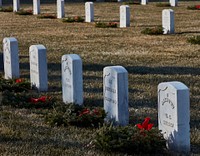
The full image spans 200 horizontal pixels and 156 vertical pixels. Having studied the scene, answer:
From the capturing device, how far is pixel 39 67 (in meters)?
12.1

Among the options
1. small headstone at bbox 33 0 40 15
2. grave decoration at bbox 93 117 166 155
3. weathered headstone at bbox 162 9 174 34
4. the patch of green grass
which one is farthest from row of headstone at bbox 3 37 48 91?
small headstone at bbox 33 0 40 15

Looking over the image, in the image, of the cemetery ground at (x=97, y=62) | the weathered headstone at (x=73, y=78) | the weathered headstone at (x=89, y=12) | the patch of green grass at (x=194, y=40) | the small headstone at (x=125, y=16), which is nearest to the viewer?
the cemetery ground at (x=97, y=62)

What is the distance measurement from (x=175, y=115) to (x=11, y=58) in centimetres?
623

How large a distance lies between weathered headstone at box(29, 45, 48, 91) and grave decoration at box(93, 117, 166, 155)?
4315 mm

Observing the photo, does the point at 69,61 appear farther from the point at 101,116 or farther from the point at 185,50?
the point at 185,50

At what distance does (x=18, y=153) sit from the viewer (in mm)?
7781

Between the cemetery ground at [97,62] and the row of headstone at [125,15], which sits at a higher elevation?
the row of headstone at [125,15]

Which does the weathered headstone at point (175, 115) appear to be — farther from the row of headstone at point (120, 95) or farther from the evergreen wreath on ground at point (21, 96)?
the evergreen wreath on ground at point (21, 96)

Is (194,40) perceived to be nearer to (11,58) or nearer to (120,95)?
(11,58)

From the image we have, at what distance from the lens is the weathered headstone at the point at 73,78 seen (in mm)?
10234

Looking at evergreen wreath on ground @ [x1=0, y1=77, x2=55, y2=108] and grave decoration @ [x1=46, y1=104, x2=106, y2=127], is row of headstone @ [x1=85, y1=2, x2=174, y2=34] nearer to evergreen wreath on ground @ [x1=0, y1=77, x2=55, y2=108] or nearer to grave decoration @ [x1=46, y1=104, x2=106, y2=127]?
evergreen wreath on ground @ [x1=0, y1=77, x2=55, y2=108]

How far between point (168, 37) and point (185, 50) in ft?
11.0

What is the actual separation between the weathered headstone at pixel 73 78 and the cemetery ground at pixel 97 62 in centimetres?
46

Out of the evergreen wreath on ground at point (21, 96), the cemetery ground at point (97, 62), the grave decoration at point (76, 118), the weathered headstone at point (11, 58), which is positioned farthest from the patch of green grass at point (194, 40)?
the grave decoration at point (76, 118)
